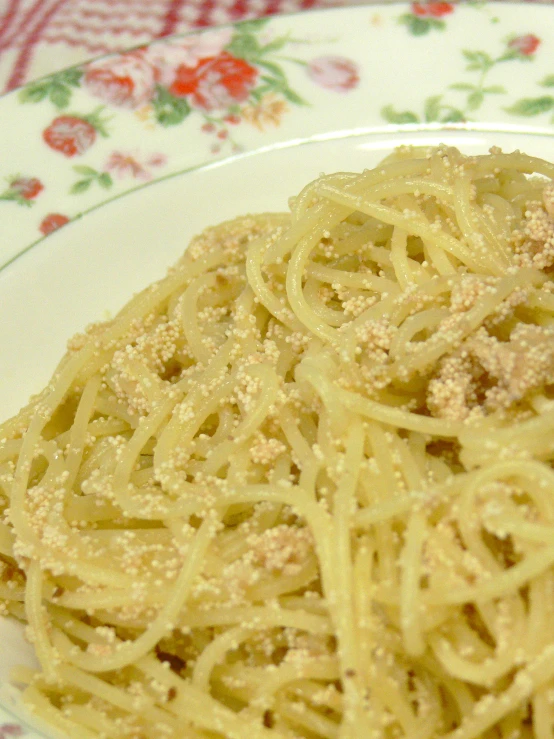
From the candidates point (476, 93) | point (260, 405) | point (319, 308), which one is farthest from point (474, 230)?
point (476, 93)

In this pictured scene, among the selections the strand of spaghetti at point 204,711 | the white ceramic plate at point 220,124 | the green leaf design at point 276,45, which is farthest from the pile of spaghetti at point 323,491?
the green leaf design at point 276,45

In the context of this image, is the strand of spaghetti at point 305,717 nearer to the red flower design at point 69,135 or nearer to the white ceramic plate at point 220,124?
the white ceramic plate at point 220,124

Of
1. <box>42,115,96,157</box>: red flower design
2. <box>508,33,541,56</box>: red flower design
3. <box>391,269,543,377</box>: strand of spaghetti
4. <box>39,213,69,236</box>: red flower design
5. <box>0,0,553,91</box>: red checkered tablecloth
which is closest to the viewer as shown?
<box>391,269,543,377</box>: strand of spaghetti

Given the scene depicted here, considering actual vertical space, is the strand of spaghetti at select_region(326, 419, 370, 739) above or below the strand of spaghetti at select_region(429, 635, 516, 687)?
above

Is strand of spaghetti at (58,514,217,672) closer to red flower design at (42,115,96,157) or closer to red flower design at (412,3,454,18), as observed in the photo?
red flower design at (42,115,96,157)

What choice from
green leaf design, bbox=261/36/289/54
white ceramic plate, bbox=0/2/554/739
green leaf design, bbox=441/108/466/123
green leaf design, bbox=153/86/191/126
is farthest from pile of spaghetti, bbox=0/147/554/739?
green leaf design, bbox=261/36/289/54

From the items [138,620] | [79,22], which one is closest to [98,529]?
[138,620]

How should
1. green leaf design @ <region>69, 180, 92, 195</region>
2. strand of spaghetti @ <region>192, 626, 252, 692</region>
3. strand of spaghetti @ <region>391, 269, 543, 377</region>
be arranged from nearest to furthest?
1. strand of spaghetti @ <region>192, 626, 252, 692</region>
2. strand of spaghetti @ <region>391, 269, 543, 377</region>
3. green leaf design @ <region>69, 180, 92, 195</region>

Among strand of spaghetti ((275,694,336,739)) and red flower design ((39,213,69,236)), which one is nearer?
strand of spaghetti ((275,694,336,739))
